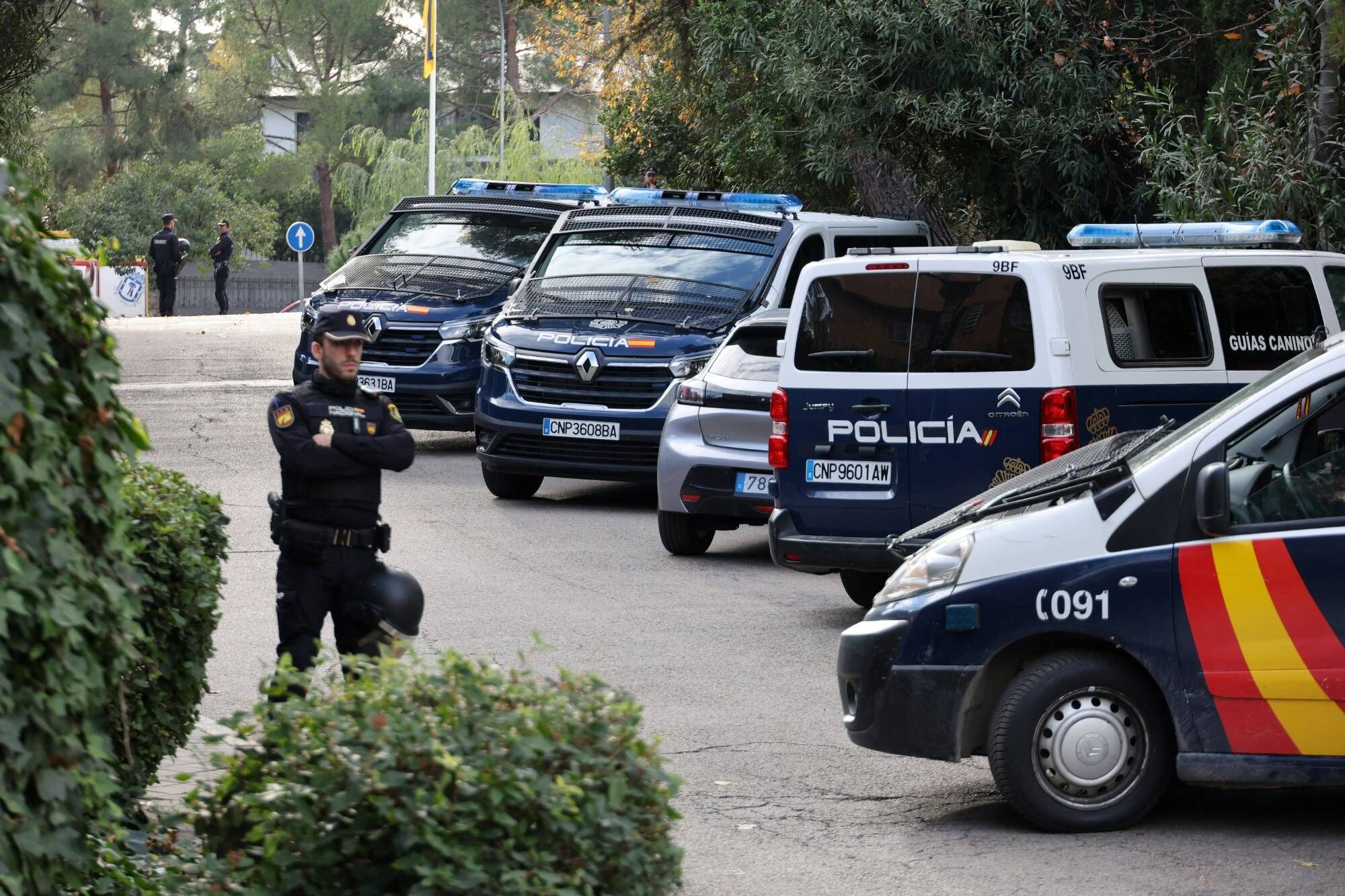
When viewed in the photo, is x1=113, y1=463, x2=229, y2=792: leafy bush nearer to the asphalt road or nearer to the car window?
the asphalt road

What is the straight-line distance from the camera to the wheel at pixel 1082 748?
6.11 meters

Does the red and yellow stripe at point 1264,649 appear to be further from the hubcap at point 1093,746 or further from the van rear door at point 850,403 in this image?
the van rear door at point 850,403

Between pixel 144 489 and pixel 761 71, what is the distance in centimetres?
1455

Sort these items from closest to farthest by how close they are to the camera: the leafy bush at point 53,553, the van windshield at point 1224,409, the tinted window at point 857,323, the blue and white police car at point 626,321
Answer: the leafy bush at point 53,553, the van windshield at point 1224,409, the tinted window at point 857,323, the blue and white police car at point 626,321

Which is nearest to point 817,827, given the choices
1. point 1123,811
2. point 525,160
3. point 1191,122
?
point 1123,811

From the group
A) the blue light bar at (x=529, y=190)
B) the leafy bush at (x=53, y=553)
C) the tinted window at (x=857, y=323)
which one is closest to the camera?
the leafy bush at (x=53, y=553)

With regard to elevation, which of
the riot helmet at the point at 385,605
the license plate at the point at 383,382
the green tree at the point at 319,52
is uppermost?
the green tree at the point at 319,52

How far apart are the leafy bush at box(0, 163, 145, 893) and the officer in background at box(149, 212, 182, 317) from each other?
3255 centimetres

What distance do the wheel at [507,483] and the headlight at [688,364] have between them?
1601 millimetres

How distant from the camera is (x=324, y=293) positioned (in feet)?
57.0

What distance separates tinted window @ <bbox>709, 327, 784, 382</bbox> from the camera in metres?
11.9

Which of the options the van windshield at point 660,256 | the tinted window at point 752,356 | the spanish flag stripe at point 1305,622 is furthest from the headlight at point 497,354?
the spanish flag stripe at point 1305,622

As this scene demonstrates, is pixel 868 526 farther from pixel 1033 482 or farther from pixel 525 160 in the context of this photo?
pixel 525 160

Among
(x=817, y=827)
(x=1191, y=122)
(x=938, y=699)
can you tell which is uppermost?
(x=1191, y=122)
